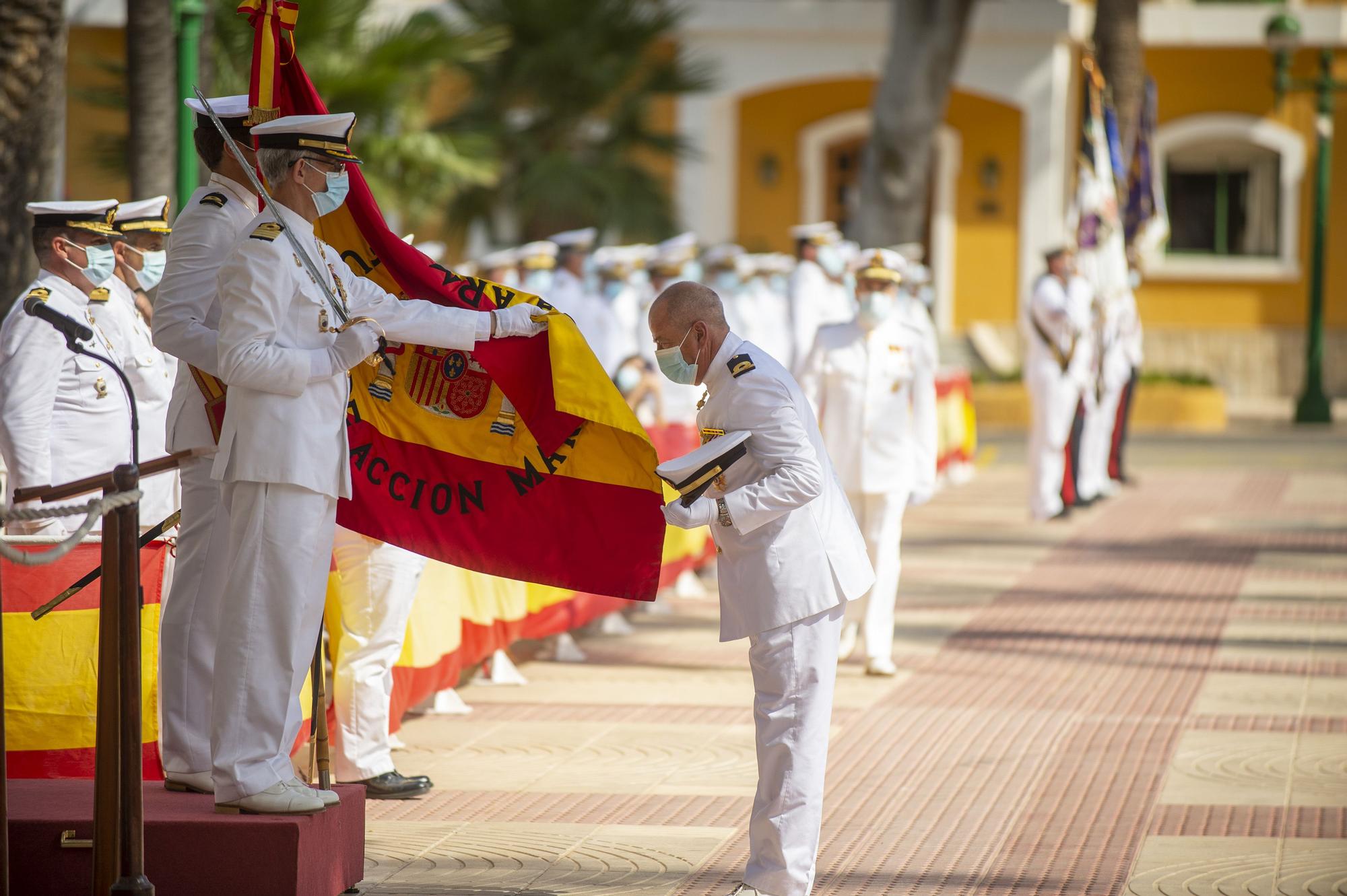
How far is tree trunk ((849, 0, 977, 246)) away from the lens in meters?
21.5

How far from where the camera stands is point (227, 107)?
19.4ft

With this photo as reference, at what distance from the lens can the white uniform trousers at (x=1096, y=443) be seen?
1697 centimetres

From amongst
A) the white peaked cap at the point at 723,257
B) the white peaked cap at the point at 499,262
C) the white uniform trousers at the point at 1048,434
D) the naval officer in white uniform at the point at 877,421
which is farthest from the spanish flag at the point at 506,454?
the white peaked cap at the point at 723,257

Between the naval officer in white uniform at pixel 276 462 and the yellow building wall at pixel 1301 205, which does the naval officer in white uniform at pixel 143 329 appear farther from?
the yellow building wall at pixel 1301 205

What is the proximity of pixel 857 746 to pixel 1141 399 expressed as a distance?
19.3 meters

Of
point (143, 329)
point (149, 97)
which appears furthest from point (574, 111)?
point (143, 329)

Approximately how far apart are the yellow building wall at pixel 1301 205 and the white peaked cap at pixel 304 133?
1104 inches

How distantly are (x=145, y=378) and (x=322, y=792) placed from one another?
280cm

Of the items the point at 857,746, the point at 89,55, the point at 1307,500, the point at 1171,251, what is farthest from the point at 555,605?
the point at 1171,251

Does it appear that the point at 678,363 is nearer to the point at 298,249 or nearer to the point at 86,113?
the point at 298,249

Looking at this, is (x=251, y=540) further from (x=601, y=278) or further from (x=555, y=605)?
(x=601, y=278)

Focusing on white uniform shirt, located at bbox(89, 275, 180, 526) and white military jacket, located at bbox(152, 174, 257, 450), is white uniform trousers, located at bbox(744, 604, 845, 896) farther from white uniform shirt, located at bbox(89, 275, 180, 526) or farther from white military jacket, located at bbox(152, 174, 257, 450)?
white uniform shirt, located at bbox(89, 275, 180, 526)

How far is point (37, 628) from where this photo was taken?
630 cm

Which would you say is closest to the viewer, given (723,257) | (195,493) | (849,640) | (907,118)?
(195,493)
